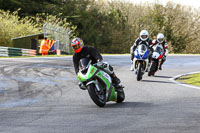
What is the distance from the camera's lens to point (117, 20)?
6900cm

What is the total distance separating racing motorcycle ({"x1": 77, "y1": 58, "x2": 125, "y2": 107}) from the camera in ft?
27.4

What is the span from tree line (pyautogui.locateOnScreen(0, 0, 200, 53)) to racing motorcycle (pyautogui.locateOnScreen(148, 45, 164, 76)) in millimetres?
40003

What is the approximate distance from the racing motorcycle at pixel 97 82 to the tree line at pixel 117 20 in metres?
47.8

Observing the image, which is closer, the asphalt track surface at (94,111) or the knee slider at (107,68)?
the asphalt track surface at (94,111)

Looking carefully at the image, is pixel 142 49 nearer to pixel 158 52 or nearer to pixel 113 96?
pixel 158 52

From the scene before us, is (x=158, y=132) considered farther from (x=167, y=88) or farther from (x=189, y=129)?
(x=167, y=88)

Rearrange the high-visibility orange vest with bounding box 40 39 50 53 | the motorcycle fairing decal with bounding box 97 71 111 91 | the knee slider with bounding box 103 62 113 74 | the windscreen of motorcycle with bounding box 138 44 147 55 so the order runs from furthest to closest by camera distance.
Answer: the high-visibility orange vest with bounding box 40 39 50 53, the windscreen of motorcycle with bounding box 138 44 147 55, the knee slider with bounding box 103 62 113 74, the motorcycle fairing decal with bounding box 97 71 111 91

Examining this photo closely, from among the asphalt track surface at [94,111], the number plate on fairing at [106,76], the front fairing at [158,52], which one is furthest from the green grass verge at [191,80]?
the number plate on fairing at [106,76]

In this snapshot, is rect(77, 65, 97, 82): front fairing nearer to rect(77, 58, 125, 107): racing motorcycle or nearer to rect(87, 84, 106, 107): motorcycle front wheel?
rect(77, 58, 125, 107): racing motorcycle

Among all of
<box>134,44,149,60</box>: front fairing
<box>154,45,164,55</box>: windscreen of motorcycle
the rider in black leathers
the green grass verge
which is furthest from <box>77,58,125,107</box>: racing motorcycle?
<box>154,45,164,55</box>: windscreen of motorcycle

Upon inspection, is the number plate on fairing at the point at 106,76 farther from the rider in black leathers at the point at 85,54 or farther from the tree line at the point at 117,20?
the tree line at the point at 117,20

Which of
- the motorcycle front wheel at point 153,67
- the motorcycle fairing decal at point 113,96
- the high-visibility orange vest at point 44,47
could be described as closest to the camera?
the motorcycle fairing decal at point 113,96

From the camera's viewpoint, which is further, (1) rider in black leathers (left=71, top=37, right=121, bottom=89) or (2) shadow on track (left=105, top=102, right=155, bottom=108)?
(1) rider in black leathers (left=71, top=37, right=121, bottom=89)

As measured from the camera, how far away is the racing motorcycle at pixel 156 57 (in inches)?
649
